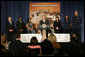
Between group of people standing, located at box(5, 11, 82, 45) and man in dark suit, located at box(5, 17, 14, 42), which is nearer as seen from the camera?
group of people standing, located at box(5, 11, 82, 45)

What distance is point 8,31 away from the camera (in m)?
11.7

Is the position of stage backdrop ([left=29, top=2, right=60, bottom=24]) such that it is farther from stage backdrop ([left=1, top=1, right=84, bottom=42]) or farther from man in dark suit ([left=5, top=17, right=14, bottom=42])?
man in dark suit ([left=5, top=17, right=14, bottom=42])

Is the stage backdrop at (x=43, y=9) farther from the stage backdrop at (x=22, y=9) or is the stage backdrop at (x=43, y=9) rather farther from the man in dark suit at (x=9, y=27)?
the man in dark suit at (x=9, y=27)

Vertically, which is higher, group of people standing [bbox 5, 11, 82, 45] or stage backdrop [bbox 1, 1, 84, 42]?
stage backdrop [bbox 1, 1, 84, 42]

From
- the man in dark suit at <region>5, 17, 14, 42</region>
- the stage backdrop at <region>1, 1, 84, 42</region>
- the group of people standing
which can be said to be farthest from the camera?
the stage backdrop at <region>1, 1, 84, 42</region>

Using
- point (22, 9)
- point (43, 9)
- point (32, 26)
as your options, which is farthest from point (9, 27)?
point (43, 9)

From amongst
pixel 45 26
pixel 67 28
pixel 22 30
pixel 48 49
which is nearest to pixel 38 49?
pixel 48 49

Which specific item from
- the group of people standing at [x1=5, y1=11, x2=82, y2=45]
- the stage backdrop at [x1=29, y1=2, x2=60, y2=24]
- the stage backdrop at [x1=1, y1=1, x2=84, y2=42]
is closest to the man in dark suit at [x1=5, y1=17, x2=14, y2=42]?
the group of people standing at [x1=5, y1=11, x2=82, y2=45]

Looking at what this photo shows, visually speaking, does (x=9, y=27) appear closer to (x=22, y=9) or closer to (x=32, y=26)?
(x=32, y=26)

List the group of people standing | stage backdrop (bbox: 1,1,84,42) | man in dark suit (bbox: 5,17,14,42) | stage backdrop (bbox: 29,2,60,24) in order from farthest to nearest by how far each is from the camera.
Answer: stage backdrop (bbox: 29,2,60,24), stage backdrop (bbox: 1,1,84,42), man in dark suit (bbox: 5,17,14,42), the group of people standing

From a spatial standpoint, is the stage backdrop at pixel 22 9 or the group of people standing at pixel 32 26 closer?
the group of people standing at pixel 32 26

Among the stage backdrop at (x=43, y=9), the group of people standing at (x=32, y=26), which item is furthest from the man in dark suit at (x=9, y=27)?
the stage backdrop at (x=43, y=9)

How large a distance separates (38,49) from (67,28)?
712 cm

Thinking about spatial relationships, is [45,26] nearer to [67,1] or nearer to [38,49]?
[67,1]
